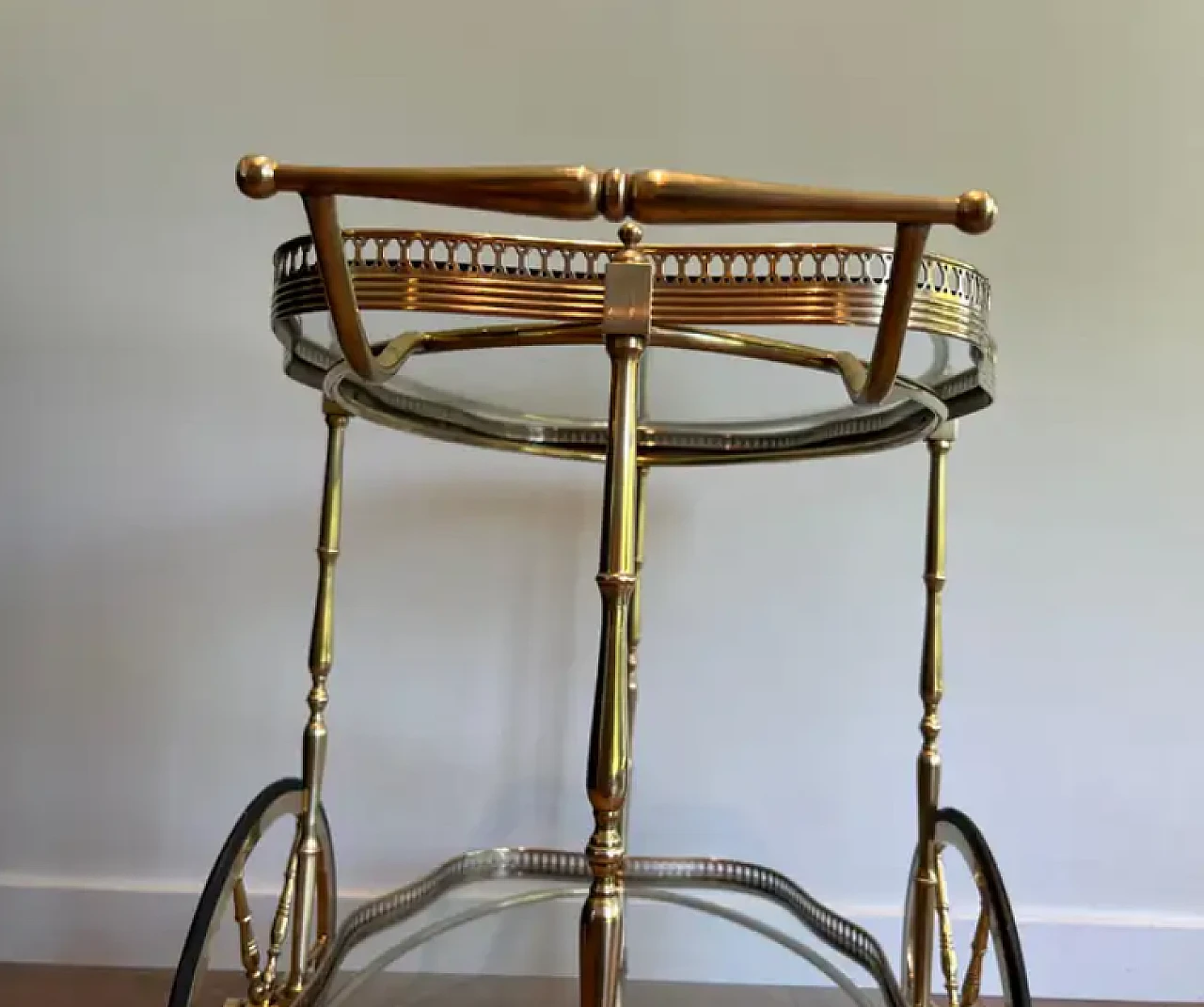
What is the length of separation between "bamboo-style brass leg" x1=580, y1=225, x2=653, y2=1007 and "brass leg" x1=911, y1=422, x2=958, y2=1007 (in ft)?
1.36

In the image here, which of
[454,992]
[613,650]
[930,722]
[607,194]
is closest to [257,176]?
[607,194]

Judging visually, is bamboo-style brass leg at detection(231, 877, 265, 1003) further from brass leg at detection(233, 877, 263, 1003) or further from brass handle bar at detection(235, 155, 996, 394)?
brass handle bar at detection(235, 155, 996, 394)

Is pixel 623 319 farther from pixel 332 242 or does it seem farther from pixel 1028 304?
pixel 1028 304

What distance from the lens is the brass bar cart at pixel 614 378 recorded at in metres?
0.43

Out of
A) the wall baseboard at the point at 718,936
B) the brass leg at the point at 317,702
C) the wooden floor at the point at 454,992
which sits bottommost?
the wooden floor at the point at 454,992

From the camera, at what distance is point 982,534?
107cm

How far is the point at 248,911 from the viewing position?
0.75m

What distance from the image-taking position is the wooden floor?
987mm

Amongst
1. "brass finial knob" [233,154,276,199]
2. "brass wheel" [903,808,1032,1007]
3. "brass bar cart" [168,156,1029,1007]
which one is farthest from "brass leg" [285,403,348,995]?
"brass wheel" [903,808,1032,1007]

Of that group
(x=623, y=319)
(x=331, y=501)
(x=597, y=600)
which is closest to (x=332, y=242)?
(x=623, y=319)

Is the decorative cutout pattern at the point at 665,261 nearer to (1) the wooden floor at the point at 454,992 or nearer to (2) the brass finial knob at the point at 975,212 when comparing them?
(2) the brass finial knob at the point at 975,212

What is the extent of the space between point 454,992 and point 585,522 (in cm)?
47

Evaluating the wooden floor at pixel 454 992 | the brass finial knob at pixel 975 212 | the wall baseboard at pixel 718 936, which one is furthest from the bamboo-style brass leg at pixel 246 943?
the brass finial knob at pixel 975 212

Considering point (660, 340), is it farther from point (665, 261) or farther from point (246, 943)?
point (246, 943)
